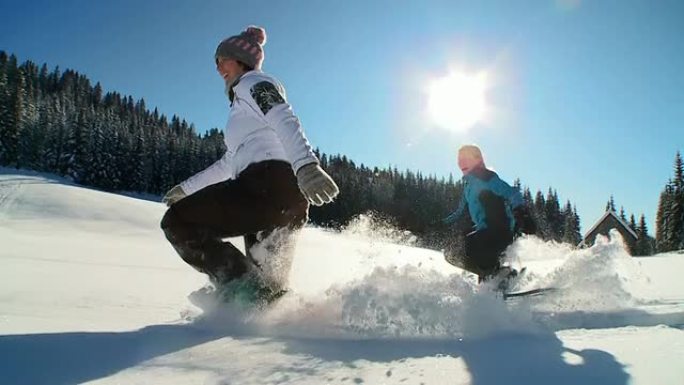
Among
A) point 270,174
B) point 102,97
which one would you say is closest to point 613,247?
point 270,174

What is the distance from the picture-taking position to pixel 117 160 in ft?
209

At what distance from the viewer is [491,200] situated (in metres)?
4.15

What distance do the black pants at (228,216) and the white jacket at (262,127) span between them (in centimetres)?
10

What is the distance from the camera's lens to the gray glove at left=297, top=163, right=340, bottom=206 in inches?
87.0

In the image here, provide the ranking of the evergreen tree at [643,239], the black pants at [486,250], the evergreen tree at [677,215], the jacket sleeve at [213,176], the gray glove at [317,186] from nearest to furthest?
1. the gray glove at [317,186]
2. the jacket sleeve at [213,176]
3. the black pants at [486,250]
4. the evergreen tree at [677,215]
5. the evergreen tree at [643,239]

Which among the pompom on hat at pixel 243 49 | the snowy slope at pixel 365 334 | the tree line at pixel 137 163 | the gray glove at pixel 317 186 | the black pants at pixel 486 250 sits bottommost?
the snowy slope at pixel 365 334

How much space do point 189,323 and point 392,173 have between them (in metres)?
98.9

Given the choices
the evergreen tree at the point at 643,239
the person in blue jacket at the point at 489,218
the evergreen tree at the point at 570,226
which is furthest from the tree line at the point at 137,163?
the person in blue jacket at the point at 489,218

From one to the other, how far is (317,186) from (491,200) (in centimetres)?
248

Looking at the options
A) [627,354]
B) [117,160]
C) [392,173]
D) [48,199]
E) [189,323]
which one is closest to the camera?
[627,354]

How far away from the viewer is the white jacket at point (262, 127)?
2383 millimetres

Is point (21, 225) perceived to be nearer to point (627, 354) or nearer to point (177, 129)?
point (627, 354)

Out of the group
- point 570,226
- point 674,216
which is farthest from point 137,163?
point 570,226

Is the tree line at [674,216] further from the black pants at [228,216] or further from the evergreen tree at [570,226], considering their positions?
the black pants at [228,216]
